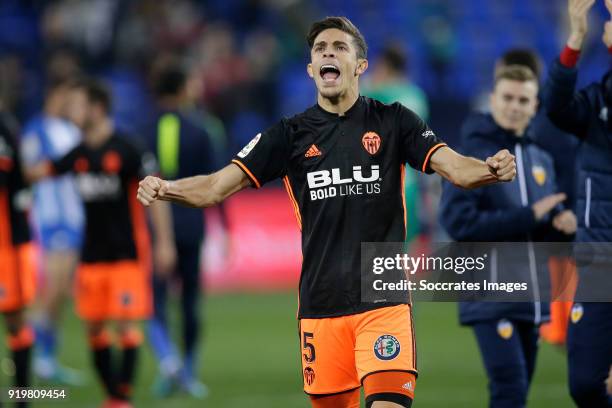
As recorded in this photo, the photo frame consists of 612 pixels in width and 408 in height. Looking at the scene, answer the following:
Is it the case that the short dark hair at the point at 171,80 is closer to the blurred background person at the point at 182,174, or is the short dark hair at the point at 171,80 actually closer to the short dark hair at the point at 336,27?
the blurred background person at the point at 182,174

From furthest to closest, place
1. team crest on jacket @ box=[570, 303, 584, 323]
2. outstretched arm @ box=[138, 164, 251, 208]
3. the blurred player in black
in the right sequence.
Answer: the blurred player in black
team crest on jacket @ box=[570, 303, 584, 323]
outstretched arm @ box=[138, 164, 251, 208]

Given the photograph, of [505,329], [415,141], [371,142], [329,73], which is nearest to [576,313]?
[505,329]

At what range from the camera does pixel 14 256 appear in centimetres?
832

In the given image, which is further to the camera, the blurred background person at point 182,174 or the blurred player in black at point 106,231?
the blurred background person at point 182,174

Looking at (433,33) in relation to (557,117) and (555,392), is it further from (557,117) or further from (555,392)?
(557,117)

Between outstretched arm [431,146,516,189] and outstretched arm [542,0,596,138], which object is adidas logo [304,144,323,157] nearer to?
outstretched arm [431,146,516,189]

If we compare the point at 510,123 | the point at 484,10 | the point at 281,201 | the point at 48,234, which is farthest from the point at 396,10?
the point at 510,123

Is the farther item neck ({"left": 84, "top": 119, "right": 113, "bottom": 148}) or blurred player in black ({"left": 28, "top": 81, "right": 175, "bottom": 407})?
neck ({"left": 84, "top": 119, "right": 113, "bottom": 148})

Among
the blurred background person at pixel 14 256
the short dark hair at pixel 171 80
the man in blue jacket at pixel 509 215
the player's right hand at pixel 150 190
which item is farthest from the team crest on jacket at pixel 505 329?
the short dark hair at pixel 171 80

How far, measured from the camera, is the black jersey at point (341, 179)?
5.50 m

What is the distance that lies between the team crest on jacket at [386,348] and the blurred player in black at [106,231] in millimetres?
3708

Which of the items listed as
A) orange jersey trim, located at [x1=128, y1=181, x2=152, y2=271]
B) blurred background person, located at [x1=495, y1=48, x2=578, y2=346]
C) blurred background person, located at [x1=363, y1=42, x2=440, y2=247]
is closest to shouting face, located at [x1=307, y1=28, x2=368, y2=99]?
blurred background person, located at [x1=495, y1=48, x2=578, y2=346]

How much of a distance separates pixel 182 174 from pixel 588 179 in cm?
495

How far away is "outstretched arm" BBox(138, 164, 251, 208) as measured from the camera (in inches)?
213
